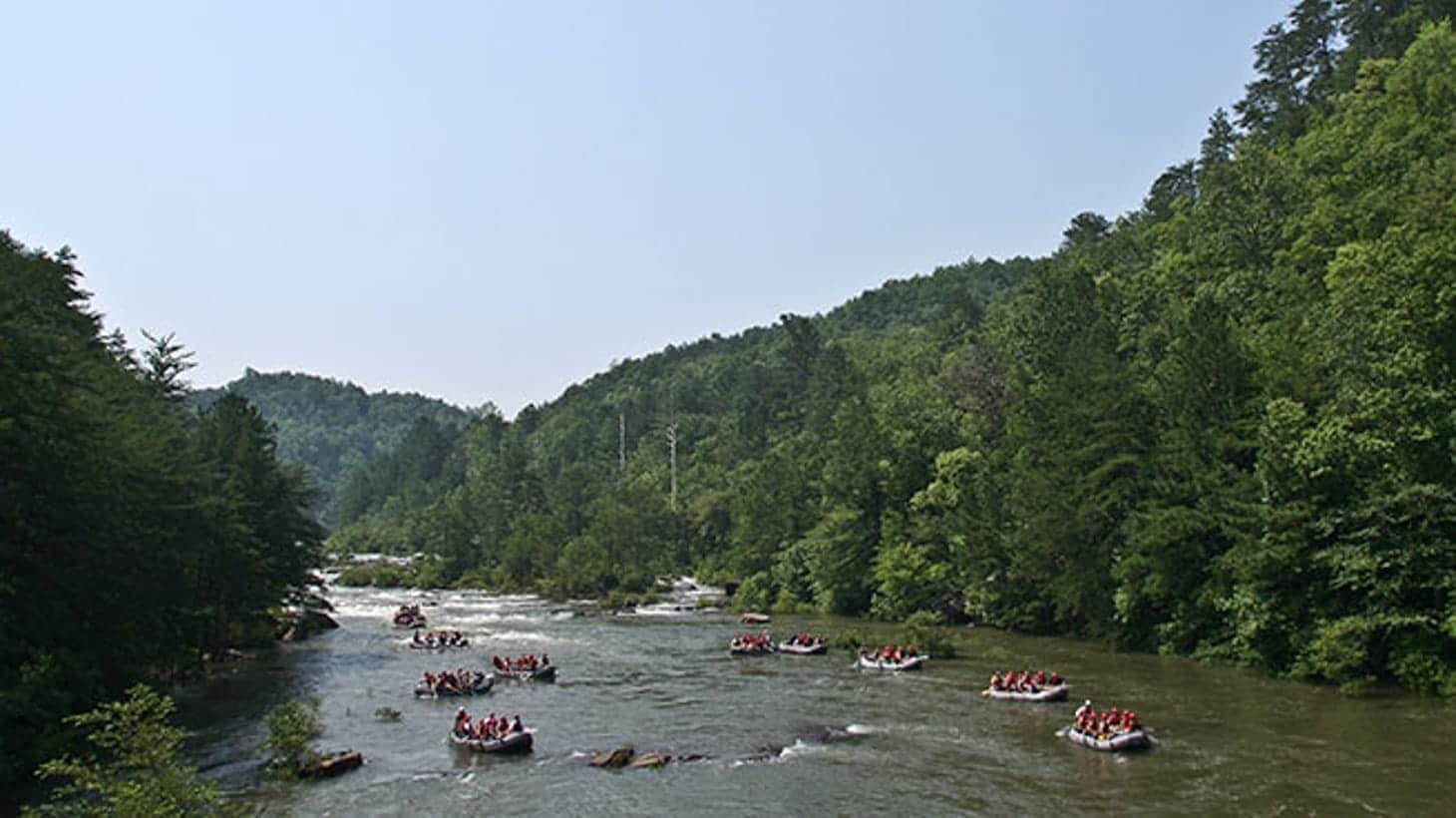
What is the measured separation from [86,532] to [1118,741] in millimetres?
31125

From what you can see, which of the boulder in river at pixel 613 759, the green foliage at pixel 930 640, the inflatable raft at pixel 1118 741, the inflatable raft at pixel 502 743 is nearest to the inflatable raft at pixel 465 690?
the inflatable raft at pixel 502 743

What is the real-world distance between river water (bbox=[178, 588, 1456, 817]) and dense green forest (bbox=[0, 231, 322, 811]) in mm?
4331

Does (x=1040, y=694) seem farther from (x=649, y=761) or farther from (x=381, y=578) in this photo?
(x=381, y=578)

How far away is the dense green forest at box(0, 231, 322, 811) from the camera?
2781 centimetres

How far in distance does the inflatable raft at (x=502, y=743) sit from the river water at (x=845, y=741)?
1.85ft

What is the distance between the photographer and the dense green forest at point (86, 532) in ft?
91.2

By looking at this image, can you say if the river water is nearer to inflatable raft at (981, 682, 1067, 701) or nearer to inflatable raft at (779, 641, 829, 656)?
inflatable raft at (981, 682, 1067, 701)

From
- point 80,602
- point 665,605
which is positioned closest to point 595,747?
point 80,602

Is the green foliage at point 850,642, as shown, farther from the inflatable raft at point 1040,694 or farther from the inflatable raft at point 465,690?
the inflatable raft at point 465,690

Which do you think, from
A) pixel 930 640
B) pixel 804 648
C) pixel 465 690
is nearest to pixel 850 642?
pixel 804 648

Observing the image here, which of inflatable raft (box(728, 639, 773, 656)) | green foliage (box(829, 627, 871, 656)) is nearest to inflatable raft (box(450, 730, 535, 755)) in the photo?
inflatable raft (box(728, 639, 773, 656))

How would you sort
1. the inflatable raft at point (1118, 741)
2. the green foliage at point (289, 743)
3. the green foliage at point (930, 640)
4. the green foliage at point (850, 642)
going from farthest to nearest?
the green foliage at point (850, 642) < the green foliage at point (930, 640) < the inflatable raft at point (1118, 741) < the green foliage at point (289, 743)

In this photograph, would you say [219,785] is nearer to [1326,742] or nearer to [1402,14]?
[1326,742]

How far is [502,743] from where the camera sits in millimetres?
33812
